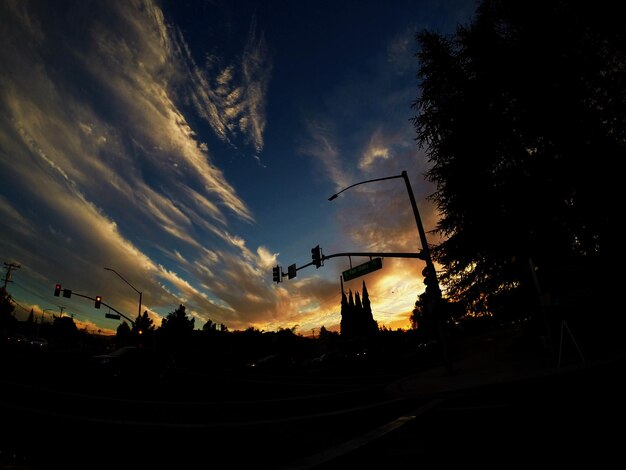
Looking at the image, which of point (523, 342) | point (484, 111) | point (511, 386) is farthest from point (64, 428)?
point (523, 342)

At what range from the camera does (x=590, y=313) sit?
10.6 meters

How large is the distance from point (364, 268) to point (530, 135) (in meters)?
10.9

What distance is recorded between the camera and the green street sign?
698 inches

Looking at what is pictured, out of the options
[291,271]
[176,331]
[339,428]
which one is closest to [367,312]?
[176,331]

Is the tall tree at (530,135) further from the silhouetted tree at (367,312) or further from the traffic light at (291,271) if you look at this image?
the silhouetted tree at (367,312)

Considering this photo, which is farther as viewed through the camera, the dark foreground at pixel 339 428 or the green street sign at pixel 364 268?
the green street sign at pixel 364 268

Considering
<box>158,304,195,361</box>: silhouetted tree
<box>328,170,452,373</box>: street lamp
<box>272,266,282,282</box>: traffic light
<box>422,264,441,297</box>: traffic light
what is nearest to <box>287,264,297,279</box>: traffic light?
<box>272,266,282,282</box>: traffic light

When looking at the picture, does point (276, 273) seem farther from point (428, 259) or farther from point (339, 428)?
point (339, 428)

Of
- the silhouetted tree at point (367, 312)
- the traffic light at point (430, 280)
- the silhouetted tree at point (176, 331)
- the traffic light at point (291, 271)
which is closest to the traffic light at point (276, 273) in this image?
the traffic light at point (291, 271)

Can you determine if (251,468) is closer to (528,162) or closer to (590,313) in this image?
(590,313)

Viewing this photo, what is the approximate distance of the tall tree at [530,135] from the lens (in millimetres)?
13227

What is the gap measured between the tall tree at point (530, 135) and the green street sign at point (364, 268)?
581 cm

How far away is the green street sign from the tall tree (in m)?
5.81

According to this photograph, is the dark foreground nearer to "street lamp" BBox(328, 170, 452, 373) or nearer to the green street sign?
"street lamp" BBox(328, 170, 452, 373)
